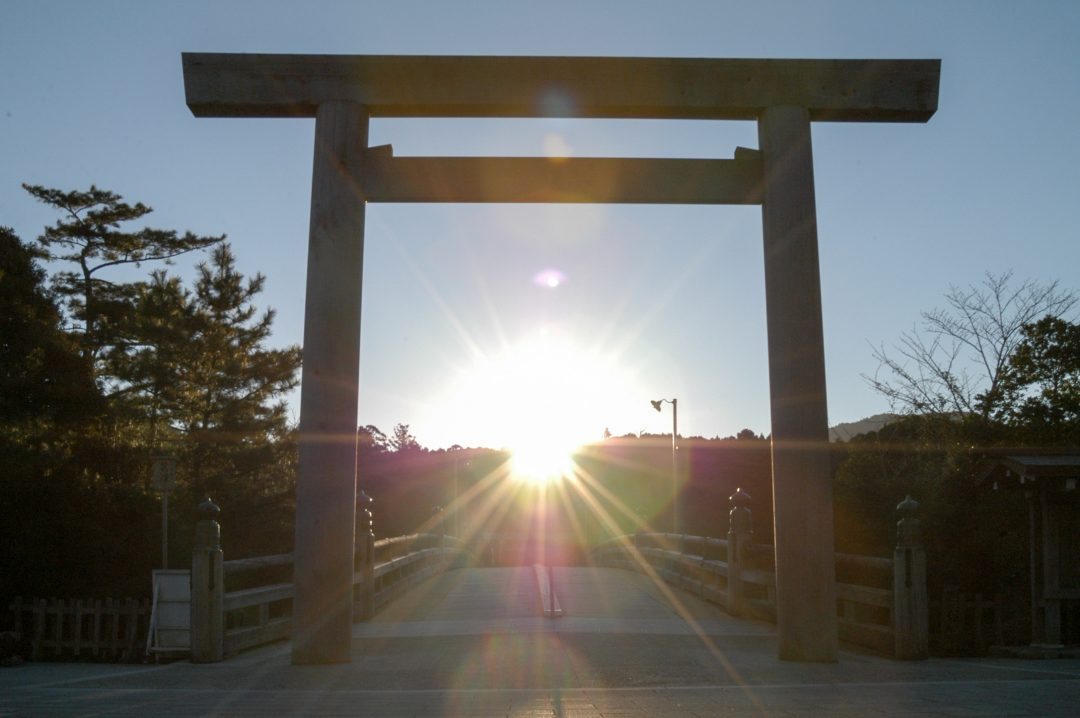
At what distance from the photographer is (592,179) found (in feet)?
33.0

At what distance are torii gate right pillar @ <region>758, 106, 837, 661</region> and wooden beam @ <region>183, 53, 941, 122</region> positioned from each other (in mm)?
1431

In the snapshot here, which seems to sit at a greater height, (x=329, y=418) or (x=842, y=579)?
(x=329, y=418)

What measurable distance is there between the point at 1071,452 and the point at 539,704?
24.7ft

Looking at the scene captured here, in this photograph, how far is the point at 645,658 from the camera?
991cm

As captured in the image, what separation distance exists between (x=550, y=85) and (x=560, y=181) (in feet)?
2.99

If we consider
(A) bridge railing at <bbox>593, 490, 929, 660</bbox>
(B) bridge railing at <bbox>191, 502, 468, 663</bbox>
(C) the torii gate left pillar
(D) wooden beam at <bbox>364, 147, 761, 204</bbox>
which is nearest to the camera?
(C) the torii gate left pillar

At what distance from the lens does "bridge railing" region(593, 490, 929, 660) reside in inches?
405

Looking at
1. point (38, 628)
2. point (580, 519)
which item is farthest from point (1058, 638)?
point (580, 519)

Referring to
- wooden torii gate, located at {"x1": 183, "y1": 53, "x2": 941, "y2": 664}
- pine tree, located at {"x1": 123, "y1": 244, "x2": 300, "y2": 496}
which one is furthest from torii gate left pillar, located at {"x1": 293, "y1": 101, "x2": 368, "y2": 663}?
pine tree, located at {"x1": 123, "y1": 244, "x2": 300, "y2": 496}

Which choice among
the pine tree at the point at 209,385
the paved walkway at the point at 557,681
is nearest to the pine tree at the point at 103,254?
the pine tree at the point at 209,385

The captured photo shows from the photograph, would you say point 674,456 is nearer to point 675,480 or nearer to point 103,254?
point 675,480

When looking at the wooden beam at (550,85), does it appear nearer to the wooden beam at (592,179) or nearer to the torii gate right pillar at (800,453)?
the wooden beam at (592,179)

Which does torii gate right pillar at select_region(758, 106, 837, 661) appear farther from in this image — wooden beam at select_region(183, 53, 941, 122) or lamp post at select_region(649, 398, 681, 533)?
lamp post at select_region(649, 398, 681, 533)

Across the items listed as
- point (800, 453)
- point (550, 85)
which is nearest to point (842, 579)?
point (800, 453)
